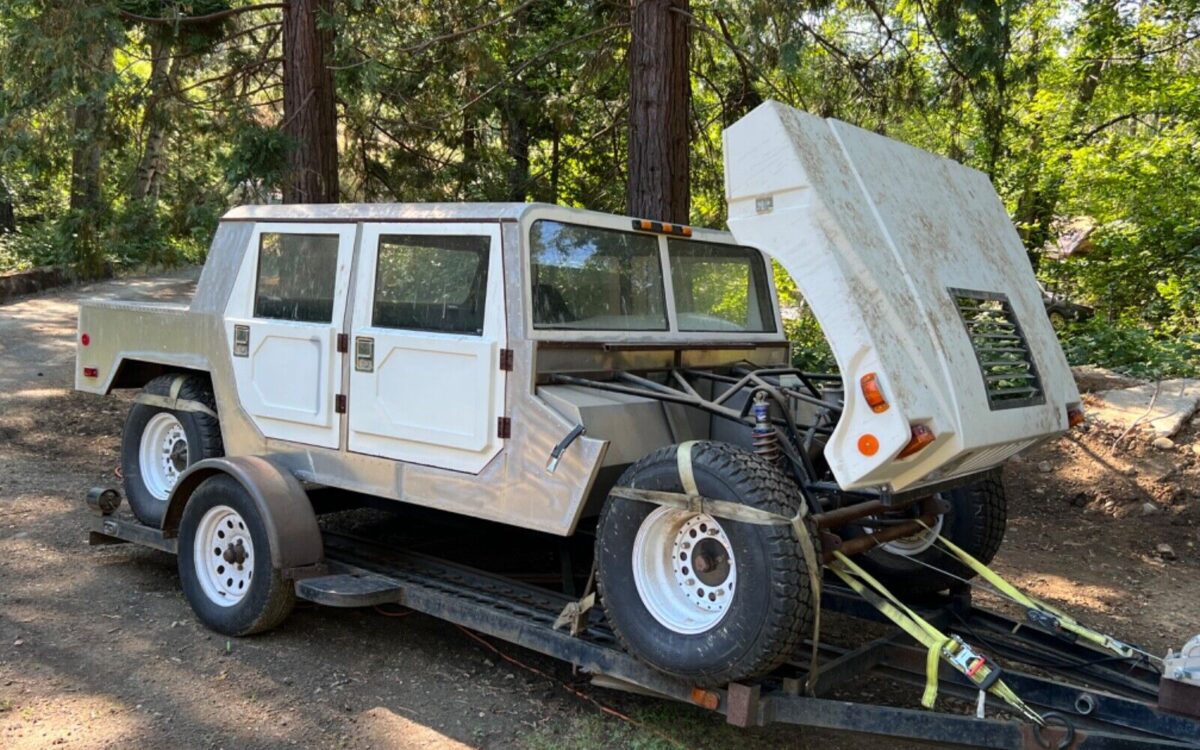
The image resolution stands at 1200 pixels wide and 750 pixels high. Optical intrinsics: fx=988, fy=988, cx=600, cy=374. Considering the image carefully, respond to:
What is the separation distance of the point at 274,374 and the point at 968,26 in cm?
672

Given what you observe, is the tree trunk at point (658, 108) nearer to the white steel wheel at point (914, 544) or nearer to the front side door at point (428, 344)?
the front side door at point (428, 344)

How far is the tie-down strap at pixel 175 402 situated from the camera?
5.67 m

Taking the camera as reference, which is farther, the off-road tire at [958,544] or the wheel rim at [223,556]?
the wheel rim at [223,556]

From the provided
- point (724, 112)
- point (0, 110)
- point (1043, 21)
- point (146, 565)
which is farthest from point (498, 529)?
point (1043, 21)

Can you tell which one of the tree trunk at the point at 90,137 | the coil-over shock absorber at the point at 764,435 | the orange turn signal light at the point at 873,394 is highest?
the tree trunk at the point at 90,137

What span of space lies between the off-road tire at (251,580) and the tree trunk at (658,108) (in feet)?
14.0

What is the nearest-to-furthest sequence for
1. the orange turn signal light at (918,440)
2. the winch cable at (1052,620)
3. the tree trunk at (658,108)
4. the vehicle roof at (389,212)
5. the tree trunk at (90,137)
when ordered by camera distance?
the orange turn signal light at (918,440) → the winch cable at (1052,620) → the vehicle roof at (389,212) → the tree trunk at (658,108) → the tree trunk at (90,137)

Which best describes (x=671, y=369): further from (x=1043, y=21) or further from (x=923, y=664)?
(x=1043, y=21)

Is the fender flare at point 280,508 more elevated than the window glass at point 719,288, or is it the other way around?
the window glass at point 719,288

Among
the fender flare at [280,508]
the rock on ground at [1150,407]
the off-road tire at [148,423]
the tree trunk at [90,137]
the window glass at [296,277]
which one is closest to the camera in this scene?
the fender flare at [280,508]

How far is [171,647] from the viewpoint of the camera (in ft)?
15.7

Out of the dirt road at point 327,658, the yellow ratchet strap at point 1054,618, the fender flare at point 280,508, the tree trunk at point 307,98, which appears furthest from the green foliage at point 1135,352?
the fender flare at point 280,508

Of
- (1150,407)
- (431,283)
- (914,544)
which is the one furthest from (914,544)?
(1150,407)

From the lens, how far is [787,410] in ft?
13.4
